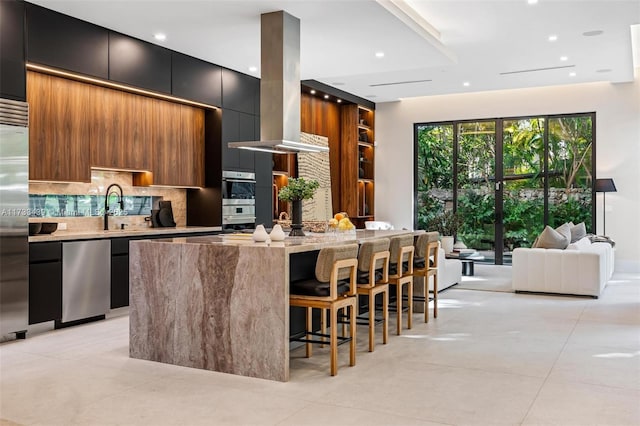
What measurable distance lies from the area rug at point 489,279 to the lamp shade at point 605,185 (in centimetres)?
199

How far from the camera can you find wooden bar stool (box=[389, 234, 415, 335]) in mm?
5441

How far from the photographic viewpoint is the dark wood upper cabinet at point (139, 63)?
20.6 ft

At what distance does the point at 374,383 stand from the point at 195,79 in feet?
15.7

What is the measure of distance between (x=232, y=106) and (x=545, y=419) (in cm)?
586

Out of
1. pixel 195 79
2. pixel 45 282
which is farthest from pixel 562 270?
pixel 45 282

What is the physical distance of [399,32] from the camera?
245 inches

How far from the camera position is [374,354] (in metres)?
4.72

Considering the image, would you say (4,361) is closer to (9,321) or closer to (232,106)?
(9,321)

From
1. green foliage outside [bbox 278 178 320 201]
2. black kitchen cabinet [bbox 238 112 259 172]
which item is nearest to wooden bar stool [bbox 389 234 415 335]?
green foliage outside [bbox 278 178 320 201]

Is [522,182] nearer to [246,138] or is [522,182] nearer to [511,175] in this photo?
[511,175]

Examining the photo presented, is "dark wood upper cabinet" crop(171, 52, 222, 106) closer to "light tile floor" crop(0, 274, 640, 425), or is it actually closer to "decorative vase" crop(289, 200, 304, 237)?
"decorative vase" crop(289, 200, 304, 237)

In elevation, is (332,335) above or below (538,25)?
below

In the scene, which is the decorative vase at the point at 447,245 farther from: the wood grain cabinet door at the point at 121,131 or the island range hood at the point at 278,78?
the wood grain cabinet door at the point at 121,131

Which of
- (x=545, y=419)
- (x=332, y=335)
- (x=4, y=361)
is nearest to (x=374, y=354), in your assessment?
(x=332, y=335)
